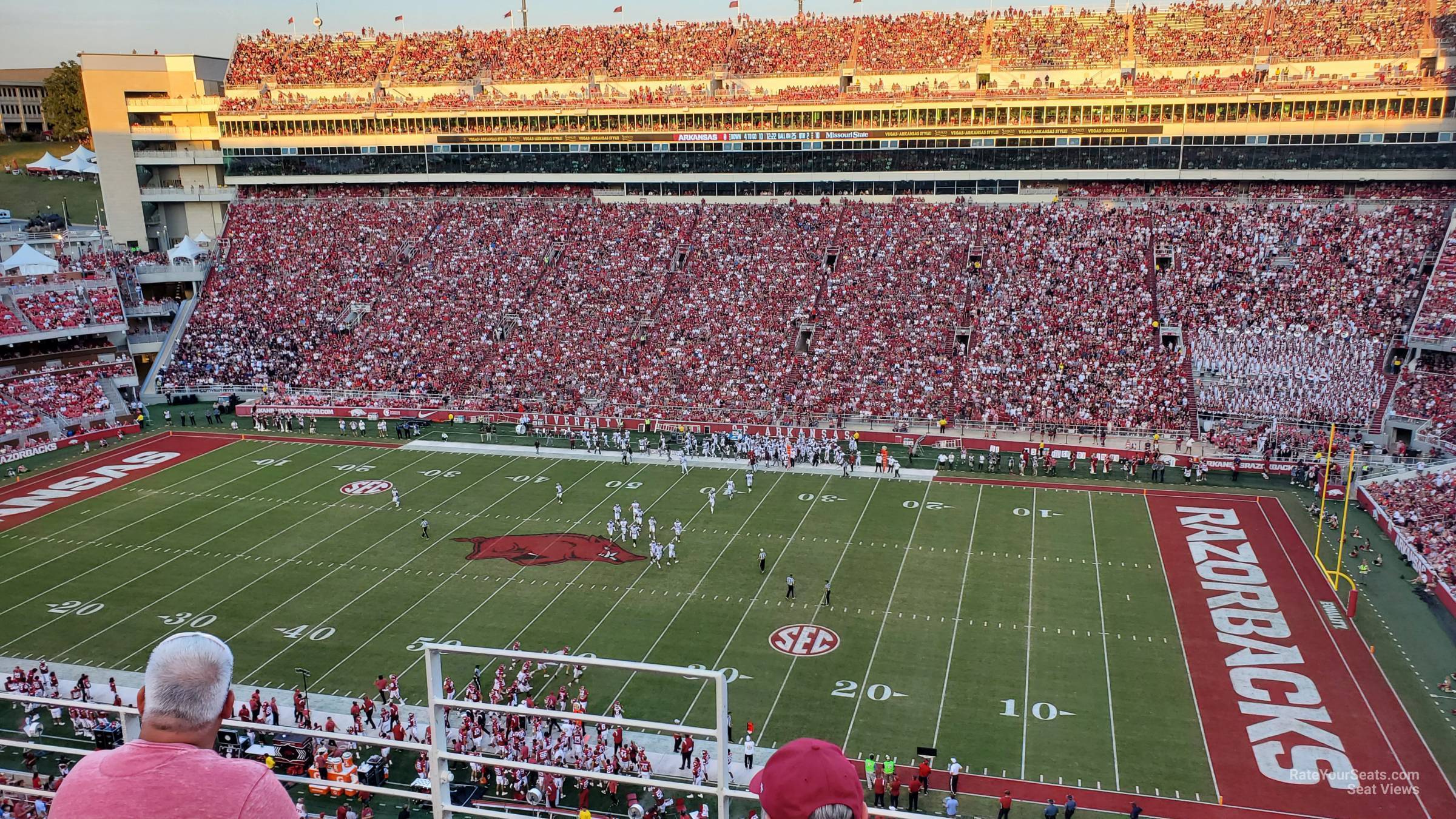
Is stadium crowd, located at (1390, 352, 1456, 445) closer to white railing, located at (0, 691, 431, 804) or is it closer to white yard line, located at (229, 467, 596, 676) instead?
white yard line, located at (229, 467, 596, 676)

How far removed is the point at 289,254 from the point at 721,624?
41557 millimetres

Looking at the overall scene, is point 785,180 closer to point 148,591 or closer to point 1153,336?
point 1153,336

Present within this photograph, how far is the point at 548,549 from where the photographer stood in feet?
93.5

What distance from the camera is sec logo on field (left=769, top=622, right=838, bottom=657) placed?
2245cm

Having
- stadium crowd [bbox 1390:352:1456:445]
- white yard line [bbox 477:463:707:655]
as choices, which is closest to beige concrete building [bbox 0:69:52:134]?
white yard line [bbox 477:463:707:655]

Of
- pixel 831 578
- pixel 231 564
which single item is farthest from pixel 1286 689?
pixel 231 564

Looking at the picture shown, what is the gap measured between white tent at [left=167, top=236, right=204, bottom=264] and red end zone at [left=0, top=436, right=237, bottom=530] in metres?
15.8

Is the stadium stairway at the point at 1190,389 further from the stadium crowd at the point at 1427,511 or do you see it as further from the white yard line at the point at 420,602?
the white yard line at the point at 420,602

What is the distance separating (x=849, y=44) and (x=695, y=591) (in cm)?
3925

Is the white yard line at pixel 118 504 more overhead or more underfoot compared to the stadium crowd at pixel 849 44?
more underfoot

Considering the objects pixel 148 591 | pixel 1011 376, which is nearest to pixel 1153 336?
pixel 1011 376

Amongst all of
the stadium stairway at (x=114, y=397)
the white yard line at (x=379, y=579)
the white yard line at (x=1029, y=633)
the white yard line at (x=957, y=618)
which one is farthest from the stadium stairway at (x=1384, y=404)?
the stadium stairway at (x=114, y=397)

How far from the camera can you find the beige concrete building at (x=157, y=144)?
190 ft

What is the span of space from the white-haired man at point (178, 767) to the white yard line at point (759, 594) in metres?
17.5
